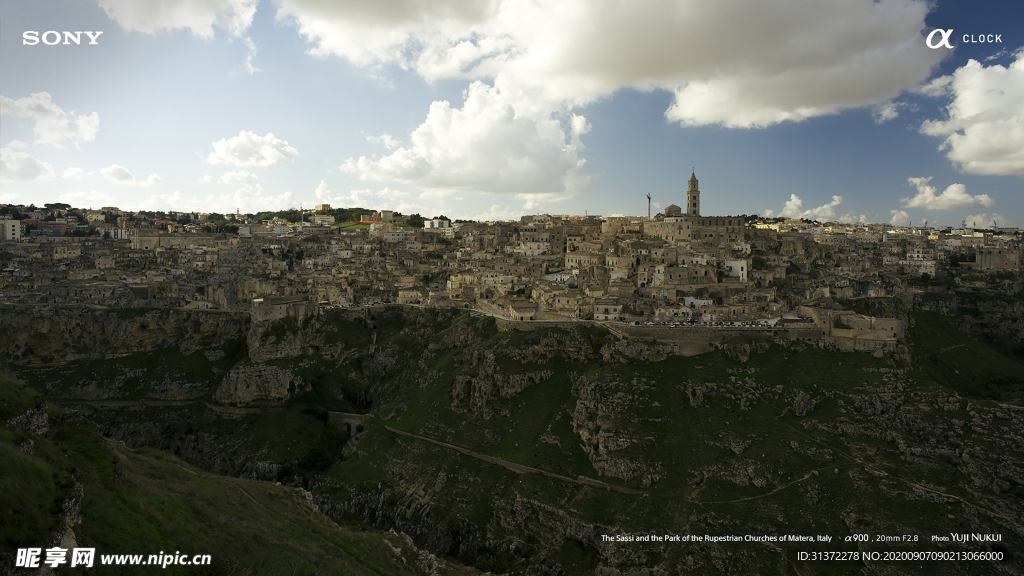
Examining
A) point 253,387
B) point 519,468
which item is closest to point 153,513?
point 519,468

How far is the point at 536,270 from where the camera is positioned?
73438 millimetres

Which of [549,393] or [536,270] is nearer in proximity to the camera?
[549,393]

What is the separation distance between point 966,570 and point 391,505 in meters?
36.3

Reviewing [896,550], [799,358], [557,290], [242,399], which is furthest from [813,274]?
[242,399]

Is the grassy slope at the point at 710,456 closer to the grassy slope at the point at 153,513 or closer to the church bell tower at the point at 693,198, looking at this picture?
the grassy slope at the point at 153,513

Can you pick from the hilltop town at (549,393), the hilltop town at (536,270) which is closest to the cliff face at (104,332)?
the hilltop town at (549,393)

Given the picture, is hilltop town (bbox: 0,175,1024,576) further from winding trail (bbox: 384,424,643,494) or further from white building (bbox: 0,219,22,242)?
white building (bbox: 0,219,22,242)

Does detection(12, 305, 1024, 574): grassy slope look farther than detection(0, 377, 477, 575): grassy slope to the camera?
Yes

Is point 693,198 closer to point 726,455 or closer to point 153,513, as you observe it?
point 726,455

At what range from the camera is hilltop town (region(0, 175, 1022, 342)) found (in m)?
56.0

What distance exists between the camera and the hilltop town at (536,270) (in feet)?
184

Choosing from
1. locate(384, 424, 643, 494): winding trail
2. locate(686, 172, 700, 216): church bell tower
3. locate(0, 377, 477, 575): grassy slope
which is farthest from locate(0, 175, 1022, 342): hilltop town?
locate(0, 377, 477, 575): grassy slope

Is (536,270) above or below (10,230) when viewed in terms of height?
below

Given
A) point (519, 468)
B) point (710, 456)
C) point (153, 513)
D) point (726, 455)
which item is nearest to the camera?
point (153, 513)
